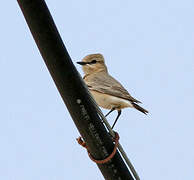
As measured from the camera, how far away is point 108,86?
10062mm

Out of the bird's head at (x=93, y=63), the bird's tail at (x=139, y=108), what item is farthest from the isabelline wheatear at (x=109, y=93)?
the bird's head at (x=93, y=63)

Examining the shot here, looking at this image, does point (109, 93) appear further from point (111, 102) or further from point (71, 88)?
point (71, 88)

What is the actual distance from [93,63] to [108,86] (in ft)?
5.34

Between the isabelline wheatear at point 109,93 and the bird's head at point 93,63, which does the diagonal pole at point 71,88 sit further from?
the bird's head at point 93,63

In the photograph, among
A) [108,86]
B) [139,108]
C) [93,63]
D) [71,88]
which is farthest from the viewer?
[93,63]

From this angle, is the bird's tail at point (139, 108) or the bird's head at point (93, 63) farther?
the bird's head at point (93, 63)

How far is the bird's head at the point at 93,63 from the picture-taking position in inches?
448

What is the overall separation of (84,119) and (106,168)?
587 mm

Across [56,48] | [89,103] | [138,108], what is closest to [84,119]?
[89,103]

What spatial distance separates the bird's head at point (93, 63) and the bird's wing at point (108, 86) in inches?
29.5

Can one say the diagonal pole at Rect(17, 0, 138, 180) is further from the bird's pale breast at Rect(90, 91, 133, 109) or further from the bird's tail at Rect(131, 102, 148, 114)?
the bird's pale breast at Rect(90, 91, 133, 109)

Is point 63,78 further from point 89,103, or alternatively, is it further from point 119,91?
point 119,91

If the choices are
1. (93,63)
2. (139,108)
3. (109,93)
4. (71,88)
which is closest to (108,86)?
(109,93)

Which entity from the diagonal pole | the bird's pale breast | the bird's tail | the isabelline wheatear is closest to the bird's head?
the isabelline wheatear
